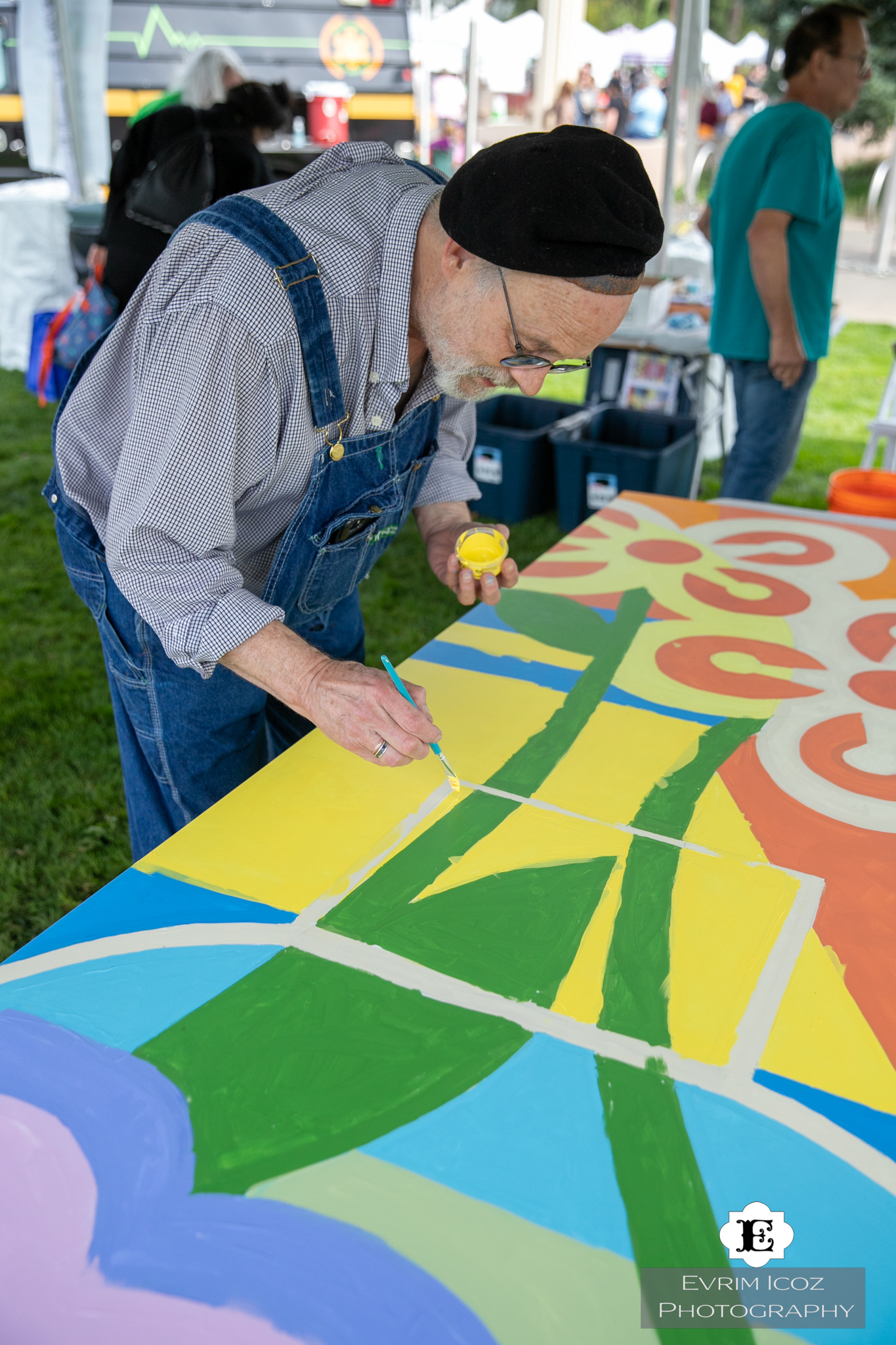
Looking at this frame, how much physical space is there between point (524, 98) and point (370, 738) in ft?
65.9

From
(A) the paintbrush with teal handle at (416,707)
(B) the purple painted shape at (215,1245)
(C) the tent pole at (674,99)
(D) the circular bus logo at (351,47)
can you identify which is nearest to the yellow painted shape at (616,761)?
(A) the paintbrush with teal handle at (416,707)

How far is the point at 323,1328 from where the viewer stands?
70 centimetres

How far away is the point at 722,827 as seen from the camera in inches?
47.7

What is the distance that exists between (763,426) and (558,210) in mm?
2525

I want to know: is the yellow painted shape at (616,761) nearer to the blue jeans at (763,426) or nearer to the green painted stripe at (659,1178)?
the green painted stripe at (659,1178)

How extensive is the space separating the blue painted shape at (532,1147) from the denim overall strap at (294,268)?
805 mm

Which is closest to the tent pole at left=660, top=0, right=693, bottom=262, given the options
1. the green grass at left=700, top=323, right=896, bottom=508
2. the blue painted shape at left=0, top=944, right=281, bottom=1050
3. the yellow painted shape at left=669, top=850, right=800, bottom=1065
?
the green grass at left=700, top=323, right=896, bottom=508

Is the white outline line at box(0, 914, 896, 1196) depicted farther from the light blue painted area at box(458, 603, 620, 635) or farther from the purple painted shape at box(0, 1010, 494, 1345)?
the light blue painted area at box(458, 603, 620, 635)

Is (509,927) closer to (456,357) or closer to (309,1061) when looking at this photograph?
(309,1061)

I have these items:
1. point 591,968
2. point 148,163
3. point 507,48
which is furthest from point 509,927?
point 507,48

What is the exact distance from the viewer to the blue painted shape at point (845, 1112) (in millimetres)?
840

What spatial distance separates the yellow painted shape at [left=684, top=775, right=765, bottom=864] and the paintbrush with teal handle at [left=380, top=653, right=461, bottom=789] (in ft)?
1.01

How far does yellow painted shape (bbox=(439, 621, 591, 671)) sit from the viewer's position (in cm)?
162

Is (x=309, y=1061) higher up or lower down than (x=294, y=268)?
lower down
